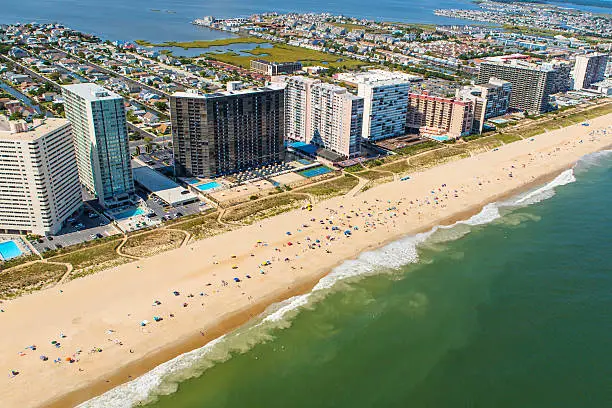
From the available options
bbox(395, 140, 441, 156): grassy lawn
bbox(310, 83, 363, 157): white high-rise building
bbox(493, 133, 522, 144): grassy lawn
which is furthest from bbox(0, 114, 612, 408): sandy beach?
bbox(493, 133, 522, 144): grassy lawn

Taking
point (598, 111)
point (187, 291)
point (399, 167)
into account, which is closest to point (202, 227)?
point (187, 291)

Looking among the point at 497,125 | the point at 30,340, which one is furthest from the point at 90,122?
the point at 497,125

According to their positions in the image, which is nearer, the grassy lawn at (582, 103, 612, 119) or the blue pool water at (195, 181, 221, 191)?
the blue pool water at (195, 181, 221, 191)

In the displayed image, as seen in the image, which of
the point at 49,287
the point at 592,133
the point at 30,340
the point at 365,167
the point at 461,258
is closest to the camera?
the point at 30,340

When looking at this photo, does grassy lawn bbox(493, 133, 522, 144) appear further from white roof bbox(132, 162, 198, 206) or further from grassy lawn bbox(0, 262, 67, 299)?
grassy lawn bbox(0, 262, 67, 299)

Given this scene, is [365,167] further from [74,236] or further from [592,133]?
[592,133]

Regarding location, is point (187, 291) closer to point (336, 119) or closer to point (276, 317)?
point (276, 317)
